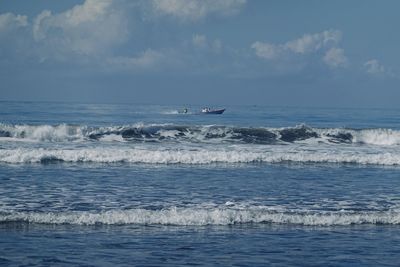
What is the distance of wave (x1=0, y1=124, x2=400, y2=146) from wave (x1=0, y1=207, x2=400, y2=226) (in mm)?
22894

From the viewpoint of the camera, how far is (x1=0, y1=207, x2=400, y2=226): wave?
1157 cm

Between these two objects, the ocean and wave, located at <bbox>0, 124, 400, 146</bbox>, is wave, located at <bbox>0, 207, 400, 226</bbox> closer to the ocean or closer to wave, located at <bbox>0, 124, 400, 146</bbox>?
the ocean

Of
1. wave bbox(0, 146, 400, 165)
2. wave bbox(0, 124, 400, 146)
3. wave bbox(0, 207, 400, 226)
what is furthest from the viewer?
wave bbox(0, 124, 400, 146)

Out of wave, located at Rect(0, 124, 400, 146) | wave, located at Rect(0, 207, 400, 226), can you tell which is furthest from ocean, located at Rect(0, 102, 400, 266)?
wave, located at Rect(0, 124, 400, 146)

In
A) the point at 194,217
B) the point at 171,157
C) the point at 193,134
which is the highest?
the point at 193,134

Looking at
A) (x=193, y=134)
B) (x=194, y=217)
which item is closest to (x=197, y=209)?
(x=194, y=217)

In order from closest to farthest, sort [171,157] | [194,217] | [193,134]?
1. [194,217]
2. [171,157]
3. [193,134]

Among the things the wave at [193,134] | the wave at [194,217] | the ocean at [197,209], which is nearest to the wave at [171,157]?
the ocean at [197,209]

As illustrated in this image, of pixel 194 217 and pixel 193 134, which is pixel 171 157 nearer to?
pixel 194 217

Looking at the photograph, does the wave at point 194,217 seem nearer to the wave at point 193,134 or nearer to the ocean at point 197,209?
the ocean at point 197,209

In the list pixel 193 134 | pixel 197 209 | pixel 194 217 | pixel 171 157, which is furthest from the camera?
pixel 193 134

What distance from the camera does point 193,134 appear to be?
3762cm

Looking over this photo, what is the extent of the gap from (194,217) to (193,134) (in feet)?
84.4

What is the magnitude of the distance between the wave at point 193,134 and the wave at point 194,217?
22894mm
